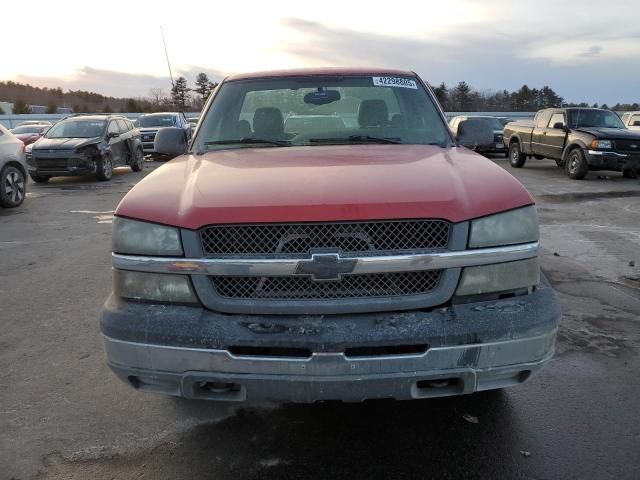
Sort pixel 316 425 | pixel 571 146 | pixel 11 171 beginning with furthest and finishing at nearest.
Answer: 1. pixel 571 146
2. pixel 11 171
3. pixel 316 425

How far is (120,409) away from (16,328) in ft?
5.96

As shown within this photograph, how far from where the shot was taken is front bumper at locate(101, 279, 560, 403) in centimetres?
214

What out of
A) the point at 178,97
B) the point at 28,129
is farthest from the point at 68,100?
the point at 178,97

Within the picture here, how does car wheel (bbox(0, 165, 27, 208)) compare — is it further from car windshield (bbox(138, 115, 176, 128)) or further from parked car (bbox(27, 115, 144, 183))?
car windshield (bbox(138, 115, 176, 128))

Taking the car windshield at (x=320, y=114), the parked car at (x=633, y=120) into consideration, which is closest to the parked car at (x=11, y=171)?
the car windshield at (x=320, y=114)

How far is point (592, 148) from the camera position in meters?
12.9

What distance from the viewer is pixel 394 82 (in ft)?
13.0

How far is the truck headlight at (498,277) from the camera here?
7.57ft

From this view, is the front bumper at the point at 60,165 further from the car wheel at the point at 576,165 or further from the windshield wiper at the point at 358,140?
the car wheel at the point at 576,165

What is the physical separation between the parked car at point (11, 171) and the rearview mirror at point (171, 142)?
7250mm

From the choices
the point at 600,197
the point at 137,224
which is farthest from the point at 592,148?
the point at 137,224

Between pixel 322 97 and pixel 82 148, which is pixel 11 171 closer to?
pixel 82 148

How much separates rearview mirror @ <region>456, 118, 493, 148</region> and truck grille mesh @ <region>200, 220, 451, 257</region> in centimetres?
187

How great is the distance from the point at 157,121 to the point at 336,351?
20815 millimetres
